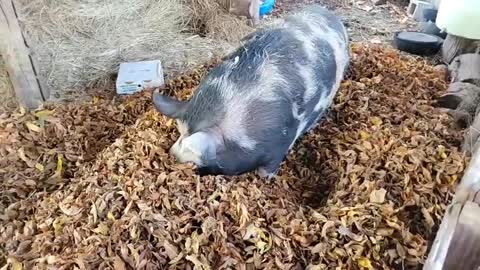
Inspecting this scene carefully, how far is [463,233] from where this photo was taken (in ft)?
3.75

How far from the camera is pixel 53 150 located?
104 inches

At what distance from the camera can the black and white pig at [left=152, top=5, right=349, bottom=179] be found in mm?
2232

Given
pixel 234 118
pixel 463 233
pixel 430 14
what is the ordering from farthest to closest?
1. pixel 430 14
2. pixel 234 118
3. pixel 463 233

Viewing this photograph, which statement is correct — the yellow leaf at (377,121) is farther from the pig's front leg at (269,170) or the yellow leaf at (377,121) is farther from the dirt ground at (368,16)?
the dirt ground at (368,16)

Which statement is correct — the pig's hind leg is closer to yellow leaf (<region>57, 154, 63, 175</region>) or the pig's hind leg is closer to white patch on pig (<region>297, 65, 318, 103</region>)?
white patch on pig (<region>297, 65, 318, 103</region>)

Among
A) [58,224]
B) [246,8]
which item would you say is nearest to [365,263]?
[58,224]

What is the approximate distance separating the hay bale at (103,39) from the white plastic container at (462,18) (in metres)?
1.72

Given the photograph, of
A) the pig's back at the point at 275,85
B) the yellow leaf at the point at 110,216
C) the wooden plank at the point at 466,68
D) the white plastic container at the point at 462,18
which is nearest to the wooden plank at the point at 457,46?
the white plastic container at the point at 462,18

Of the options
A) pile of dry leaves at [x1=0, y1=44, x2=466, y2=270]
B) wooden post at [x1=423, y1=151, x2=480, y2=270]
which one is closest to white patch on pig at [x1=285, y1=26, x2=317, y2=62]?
pile of dry leaves at [x1=0, y1=44, x2=466, y2=270]

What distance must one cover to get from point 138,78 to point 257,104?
124cm

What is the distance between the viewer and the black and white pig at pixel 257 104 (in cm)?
223

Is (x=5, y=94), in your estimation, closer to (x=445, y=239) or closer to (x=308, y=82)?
(x=308, y=82)

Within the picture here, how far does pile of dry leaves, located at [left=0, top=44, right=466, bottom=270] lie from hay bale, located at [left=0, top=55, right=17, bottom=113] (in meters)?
0.20

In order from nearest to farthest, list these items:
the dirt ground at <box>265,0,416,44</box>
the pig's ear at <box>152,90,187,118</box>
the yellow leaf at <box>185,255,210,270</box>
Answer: the yellow leaf at <box>185,255,210,270</box> → the pig's ear at <box>152,90,187,118</box> → the dirt ground at <box>265,0,416,44</box>
